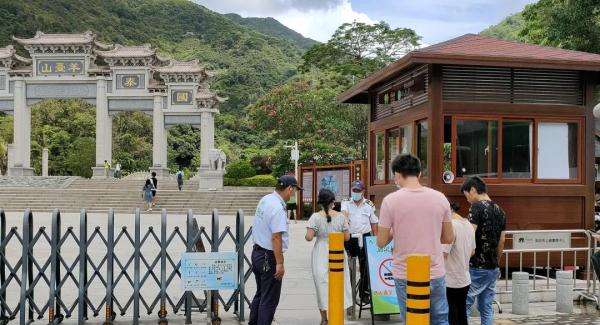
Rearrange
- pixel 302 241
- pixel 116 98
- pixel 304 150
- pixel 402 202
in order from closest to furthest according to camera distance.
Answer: pixel 402 202 < pixel 302 241 < pixel 304 150 < pixel 116 98

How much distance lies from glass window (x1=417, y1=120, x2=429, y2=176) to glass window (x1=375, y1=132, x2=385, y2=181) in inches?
67.1

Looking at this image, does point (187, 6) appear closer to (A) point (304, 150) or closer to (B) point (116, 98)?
(B) point (116, 98)

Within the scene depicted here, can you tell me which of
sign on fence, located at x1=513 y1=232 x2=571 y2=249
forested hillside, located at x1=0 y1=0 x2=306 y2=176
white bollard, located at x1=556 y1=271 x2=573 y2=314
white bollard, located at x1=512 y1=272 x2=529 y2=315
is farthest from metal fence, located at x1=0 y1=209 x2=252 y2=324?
forested hillside, located at x1=0 y1=0 x2=306 y2=176

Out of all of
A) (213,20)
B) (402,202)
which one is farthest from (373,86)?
(213,20)

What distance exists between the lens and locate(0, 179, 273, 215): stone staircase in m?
34.5

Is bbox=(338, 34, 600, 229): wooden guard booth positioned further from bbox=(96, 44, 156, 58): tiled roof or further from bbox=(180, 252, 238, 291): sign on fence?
bbox=(96, 44, 156, 58): tiled roof

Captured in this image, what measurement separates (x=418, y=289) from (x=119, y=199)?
109ft

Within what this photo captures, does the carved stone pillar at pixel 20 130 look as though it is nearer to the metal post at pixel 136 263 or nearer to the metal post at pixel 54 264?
the metal post at pixel 54 264

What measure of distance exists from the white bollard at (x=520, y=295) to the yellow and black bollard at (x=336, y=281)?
3.10 m

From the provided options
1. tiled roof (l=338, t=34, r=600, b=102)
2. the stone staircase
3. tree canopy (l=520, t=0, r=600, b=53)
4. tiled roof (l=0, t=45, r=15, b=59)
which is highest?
tiled roof (l=0, t=45, r=15, b=59)

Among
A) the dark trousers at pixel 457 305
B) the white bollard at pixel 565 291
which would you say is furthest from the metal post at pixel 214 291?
the white bollard at pixel 565 291

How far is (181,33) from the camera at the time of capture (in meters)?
123

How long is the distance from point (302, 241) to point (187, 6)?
12115 centimetres

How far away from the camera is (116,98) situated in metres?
46.3
